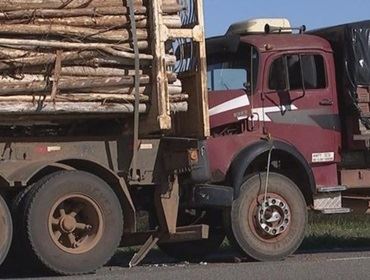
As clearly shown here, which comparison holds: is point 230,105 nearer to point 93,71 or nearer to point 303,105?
point 303,105

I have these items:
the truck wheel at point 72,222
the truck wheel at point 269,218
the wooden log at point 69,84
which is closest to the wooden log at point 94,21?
the wooden log at point 69,84

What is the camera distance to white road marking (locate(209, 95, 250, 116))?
39.3ft

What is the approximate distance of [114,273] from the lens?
34.8 ft

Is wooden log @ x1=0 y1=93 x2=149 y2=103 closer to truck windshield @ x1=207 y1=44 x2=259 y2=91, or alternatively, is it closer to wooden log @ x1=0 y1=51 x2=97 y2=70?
→ wooden log @ x1=0 y1=51 x2=97 y2=70

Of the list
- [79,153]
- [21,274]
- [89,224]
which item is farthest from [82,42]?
[21,274]

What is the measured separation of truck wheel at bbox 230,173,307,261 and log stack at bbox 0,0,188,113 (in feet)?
5.37

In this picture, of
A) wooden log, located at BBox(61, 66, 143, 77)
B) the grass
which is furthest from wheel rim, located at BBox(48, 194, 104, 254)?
the grass

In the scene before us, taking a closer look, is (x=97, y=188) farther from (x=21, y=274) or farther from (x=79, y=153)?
(x=21, y=274)

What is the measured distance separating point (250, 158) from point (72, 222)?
95.6 inches

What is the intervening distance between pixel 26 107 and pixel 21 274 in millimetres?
1985

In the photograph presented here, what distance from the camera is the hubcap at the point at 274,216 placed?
1181 cm

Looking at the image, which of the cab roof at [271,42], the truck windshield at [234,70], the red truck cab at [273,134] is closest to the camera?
the red truck cab at [273,134]

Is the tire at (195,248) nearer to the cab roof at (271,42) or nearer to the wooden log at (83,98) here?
the cab roof at (271,42)

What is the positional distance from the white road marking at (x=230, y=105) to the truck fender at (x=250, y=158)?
0.52 m
